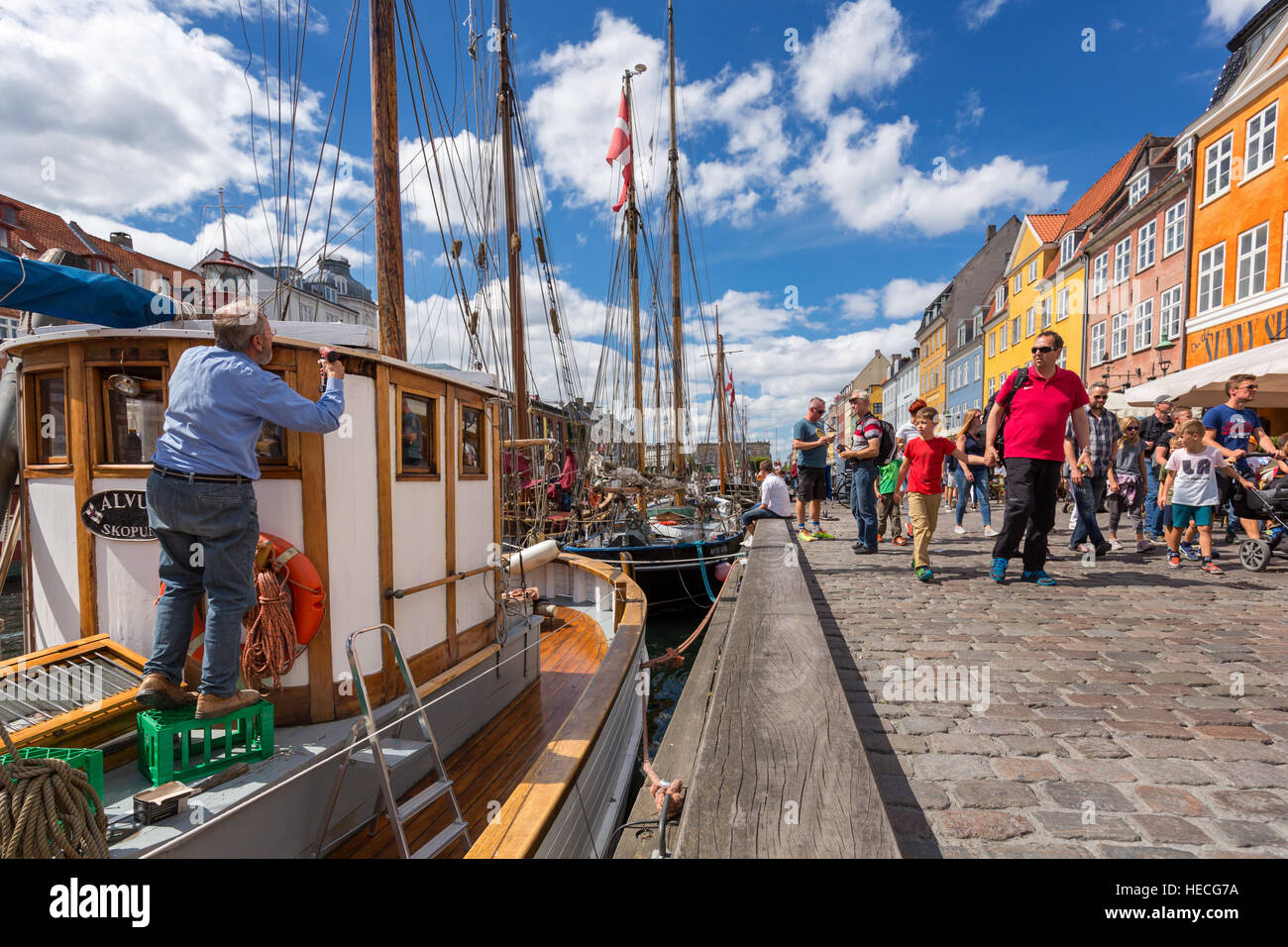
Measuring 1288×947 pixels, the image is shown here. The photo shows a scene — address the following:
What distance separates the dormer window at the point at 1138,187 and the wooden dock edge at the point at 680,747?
86.1 feet

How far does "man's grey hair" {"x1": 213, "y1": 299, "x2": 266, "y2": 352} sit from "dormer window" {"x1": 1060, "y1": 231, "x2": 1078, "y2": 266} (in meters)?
31.9

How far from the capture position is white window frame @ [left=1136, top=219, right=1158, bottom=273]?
19.9m

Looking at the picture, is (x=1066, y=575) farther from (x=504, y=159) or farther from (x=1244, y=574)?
(x=504, y=159)

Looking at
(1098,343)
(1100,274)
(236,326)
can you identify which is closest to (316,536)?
(236,326)

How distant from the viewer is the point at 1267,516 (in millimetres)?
5941

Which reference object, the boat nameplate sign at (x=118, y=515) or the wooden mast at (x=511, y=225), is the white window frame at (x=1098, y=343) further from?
the boat nameplate sign at (x=118, y=515)

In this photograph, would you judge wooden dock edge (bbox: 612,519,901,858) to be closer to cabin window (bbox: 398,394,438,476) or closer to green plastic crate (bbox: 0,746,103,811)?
green plastic crate (bbox: 0,746,103,811)

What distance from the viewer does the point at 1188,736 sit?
7.49ft

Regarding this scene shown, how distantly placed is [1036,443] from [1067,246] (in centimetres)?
2858

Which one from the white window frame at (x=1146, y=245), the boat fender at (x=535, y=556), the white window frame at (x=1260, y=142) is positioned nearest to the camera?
the boat fender at (x=535, y=556)

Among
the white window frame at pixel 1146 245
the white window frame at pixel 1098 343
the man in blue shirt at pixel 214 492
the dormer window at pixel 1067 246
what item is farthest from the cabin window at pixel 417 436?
the dormer window at pixel 1067 246

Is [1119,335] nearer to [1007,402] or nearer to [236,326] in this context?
[1007,402]

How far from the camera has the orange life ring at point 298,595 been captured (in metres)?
2.99

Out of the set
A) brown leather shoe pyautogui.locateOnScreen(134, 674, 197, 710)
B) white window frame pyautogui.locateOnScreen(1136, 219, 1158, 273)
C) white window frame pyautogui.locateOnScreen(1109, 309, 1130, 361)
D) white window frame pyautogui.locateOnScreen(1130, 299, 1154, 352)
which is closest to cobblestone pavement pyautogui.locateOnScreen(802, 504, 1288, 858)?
brown leather shoe pyautogui.locateOnScreen(134, 674, 197, 710)
